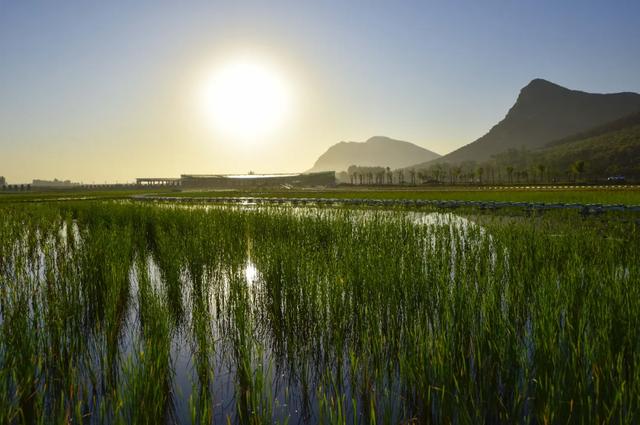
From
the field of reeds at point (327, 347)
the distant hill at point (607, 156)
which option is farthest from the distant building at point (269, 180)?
the field of reeds at point (327, 347)

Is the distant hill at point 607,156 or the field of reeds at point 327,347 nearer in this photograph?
the field of reeds at point 327,347

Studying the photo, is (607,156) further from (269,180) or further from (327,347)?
(327,347)

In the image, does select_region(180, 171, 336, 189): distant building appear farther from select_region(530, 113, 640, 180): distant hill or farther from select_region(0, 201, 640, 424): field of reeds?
select_region(0, 201, 640, 424): field of reeds

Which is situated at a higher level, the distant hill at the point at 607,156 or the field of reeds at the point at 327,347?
the distant hill at the point at 607,156

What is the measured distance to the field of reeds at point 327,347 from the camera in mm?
3189

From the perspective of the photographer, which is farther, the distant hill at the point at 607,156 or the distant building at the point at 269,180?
the distant building at the point at 269,180

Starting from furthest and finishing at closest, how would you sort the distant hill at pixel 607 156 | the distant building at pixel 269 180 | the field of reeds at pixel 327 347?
1. the distant building at pixel 269 180
2. the distant hill at pixel 607 156
3. the field of reeds at pixel 327 347

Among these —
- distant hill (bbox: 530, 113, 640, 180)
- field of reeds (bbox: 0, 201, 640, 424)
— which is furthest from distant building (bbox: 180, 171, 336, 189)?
field of reeds (bbox: 0, 201, 640, 424)

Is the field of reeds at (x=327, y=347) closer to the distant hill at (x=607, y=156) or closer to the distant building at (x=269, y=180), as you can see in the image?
the distant hill at (x=607, y=156)

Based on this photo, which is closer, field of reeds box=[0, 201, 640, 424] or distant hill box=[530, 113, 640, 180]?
field of reeds box=[0, 201, 640, 424]

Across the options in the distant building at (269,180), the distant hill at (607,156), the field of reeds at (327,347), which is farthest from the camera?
the distant building at (269,180)

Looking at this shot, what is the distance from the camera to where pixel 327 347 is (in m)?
4.75

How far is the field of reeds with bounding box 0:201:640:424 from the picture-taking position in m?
3.19

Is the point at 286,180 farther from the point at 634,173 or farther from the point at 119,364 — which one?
the point at 119,364
